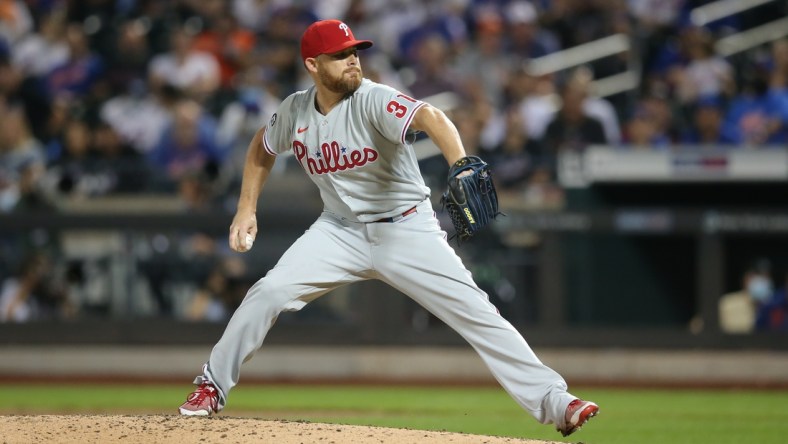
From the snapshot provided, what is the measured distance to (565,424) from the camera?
190 inches

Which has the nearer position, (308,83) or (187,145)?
(187,145)

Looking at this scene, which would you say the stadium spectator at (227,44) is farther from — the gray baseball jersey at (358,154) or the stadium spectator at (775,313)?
the gray baseball jersey at (358,154)

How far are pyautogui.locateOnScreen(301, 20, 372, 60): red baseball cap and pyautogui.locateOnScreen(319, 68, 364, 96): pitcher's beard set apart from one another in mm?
109

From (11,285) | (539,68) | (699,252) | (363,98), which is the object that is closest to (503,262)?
(699,252)

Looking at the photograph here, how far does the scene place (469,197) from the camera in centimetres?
459

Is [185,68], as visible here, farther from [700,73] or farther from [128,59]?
[700,73]

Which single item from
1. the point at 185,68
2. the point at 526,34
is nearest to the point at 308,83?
the point at 185,68

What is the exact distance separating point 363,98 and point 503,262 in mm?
4777

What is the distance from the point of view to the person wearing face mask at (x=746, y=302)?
941 centimetres

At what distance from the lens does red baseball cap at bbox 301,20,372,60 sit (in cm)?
494

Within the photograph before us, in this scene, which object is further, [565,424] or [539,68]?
[539,68]

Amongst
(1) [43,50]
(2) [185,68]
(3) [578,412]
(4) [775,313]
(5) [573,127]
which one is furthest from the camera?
(1) [43,50]

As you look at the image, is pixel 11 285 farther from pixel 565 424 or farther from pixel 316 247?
pixel 565 424

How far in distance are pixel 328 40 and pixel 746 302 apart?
5770 mm
